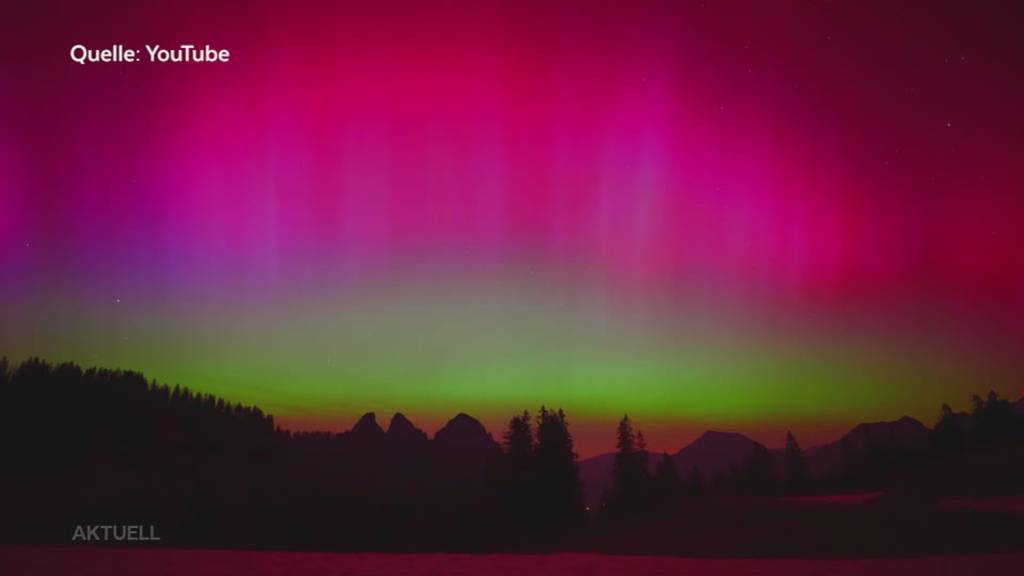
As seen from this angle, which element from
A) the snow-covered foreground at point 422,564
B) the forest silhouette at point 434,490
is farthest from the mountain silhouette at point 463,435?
the snow-covered foreground at point 422,564

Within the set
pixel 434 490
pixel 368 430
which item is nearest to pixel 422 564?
pixel 434 490

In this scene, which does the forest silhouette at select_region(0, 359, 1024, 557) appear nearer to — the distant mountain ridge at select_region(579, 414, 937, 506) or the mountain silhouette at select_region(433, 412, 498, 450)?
the distant mountain ridge at select_region(579, 414, 937, 506)

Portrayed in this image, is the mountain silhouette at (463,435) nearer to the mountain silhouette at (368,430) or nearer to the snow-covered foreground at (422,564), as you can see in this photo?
the mountain silhouette at (368,430)

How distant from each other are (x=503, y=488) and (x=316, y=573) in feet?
113

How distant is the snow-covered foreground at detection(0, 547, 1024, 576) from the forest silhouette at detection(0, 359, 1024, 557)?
1969 mm

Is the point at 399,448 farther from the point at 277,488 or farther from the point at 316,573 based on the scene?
the point at 316,573

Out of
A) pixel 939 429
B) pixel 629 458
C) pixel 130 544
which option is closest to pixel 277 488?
pixel 629 458

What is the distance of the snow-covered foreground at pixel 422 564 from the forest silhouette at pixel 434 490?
197 cm

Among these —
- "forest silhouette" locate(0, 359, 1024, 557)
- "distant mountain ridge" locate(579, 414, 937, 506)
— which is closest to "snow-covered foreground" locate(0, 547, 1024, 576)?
"forest silhouette" locate(0, 359, 1024, 557)

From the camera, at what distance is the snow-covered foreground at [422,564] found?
41.1 ft

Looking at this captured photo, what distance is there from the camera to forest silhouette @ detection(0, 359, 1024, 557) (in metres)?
18.5

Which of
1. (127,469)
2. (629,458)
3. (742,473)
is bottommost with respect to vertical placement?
(742,473)

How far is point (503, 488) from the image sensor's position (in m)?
45.6

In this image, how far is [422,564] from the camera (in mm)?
13609
